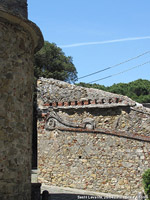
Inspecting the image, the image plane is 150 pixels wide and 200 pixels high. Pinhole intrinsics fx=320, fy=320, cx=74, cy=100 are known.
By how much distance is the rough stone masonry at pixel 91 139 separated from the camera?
11.2 m

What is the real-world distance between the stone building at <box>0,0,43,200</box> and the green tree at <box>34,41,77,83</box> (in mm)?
17557

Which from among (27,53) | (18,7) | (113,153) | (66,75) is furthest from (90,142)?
(66,75)

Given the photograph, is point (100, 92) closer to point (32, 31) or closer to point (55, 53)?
point (32, 31)

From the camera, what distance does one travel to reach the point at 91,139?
11852mm

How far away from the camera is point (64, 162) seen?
39.5 feet

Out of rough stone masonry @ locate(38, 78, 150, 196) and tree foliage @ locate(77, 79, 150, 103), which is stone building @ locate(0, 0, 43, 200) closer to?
rough stone masonry @ locate(38, 78, 150, 196)

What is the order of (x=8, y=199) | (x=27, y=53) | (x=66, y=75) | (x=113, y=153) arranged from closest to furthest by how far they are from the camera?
(x=8, y=199), (x=27, y=53), (x=113, y=153), (x=66, y=75)

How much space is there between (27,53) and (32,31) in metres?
0.55

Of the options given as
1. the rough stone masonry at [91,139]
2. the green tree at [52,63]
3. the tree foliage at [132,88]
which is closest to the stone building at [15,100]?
the rough stone masonry at [91,139]

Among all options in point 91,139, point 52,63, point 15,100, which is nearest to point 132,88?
point 52,63

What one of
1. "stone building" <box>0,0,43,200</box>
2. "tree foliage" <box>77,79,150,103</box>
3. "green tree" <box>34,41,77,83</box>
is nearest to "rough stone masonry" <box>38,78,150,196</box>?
"stone building" <box>0,0,43,200</box>

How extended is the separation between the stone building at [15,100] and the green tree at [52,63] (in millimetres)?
17557

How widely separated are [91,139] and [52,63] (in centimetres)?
1569

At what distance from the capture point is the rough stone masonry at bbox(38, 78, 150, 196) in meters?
11.2
